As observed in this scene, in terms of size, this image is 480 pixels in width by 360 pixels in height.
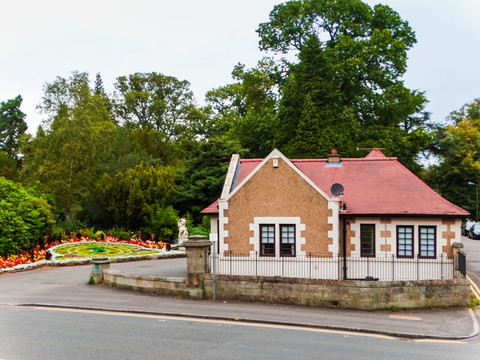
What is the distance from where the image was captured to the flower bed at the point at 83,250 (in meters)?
29.8

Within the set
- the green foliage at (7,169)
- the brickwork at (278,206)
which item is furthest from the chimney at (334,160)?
the green foliage at (7,169)

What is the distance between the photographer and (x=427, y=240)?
22141 millimetres

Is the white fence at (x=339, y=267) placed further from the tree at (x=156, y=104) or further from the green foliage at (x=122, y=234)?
the tree at (x=156, y=104)

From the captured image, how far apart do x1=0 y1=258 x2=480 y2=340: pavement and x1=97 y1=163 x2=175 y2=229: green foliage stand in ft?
51.6

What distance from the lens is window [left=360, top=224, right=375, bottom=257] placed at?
22.6 m

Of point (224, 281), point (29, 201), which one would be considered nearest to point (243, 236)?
point (224, 281)

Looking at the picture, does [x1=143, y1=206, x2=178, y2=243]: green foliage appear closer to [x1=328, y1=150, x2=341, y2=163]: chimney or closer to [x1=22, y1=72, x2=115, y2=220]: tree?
[x1=22, y1=72, x2=115, y2=220]: tree

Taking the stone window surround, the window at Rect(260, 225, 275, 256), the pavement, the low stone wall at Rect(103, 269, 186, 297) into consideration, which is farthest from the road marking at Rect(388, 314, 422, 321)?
the low stone wall at Rect(103, 269, 186, 297)

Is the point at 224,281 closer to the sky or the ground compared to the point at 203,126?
closer to the ground

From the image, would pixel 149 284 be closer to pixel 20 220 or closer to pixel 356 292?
pixel 356 292

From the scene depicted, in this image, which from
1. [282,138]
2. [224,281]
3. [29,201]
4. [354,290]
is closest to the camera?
[354,290]

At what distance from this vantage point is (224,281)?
1933 centimetres

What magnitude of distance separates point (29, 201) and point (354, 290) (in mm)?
23579

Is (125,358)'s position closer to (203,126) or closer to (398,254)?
(398,254)
